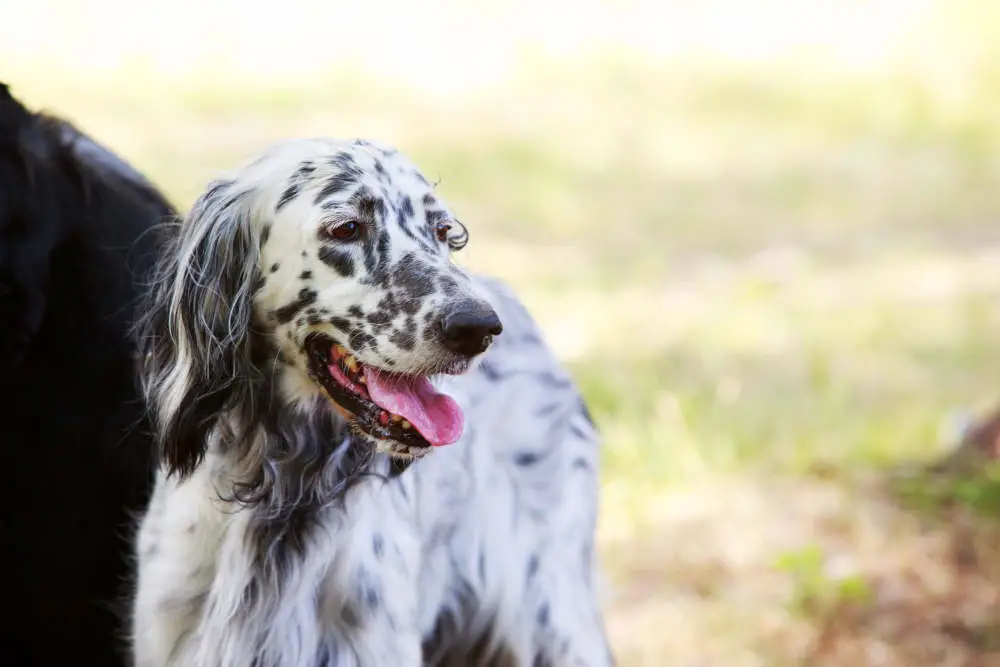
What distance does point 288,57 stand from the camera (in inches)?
468

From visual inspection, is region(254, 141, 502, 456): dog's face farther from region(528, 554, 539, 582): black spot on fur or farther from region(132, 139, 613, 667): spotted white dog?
region(528, 554, 539, 582): black spot on fur

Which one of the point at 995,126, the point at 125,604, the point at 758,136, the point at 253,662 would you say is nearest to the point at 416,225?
the point at 253,662

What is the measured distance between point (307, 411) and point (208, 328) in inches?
10.4

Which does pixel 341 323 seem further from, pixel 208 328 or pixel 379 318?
pixel 208 328

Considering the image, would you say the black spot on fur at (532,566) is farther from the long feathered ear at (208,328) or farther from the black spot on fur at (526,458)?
the long feathered ear at (208,328)

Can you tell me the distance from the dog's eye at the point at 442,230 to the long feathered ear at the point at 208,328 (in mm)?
359

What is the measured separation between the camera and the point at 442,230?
10.6 feet

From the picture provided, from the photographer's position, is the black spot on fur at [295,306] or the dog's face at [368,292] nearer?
the dog's face at [368,292]

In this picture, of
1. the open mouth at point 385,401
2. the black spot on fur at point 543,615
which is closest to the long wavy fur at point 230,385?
the open mouth at point 385,401

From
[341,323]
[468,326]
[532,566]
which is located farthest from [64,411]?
[468,326]

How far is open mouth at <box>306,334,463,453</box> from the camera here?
3.01 metres

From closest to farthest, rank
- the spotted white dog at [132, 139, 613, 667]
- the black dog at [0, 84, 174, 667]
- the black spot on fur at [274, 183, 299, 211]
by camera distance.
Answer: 1. the spotted white dog at [132, 139, 613, 667]
2. the black spot on fur at [274, 183, 299, 211]
3. the black dog at [0, 84, 174, 667]

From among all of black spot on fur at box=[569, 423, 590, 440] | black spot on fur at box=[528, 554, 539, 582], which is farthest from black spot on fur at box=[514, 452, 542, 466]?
black spot on fur at box=[528, 554, 539, 582]

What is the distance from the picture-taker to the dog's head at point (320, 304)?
298 cm
